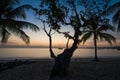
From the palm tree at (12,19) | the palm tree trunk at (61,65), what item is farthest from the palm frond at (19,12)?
the palm tree trunk at (61,65)

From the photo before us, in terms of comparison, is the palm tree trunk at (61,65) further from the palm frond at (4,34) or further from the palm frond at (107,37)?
the palm frond at (107,37)

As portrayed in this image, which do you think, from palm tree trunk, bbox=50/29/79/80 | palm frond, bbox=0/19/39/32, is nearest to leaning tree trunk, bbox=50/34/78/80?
palm tree trunk, bbox=50/29/79/80

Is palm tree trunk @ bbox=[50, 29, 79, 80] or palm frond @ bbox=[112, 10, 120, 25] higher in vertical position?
palm frond @ bbox=[112, 10, 120, 25]

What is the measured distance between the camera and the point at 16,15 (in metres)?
16.0

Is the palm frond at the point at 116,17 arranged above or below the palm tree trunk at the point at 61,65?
above

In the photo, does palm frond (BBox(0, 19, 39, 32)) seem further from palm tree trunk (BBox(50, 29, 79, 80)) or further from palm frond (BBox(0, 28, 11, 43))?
palm tree trunk (BBox(50, 29, 79, 80))

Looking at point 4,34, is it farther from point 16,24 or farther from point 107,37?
point 107,37

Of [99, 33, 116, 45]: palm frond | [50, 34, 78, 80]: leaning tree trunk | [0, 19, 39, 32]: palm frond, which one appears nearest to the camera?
[50, 34, 78, 80]: leaning tree trunk

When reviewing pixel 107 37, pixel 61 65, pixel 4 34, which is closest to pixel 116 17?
pixel 107 37

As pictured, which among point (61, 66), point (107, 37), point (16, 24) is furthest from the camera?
point (107, 37)

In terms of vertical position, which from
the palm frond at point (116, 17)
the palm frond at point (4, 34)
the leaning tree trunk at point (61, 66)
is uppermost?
the palm frond at point (116, 17)

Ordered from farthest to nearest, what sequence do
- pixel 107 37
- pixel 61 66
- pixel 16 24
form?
pixel 107 37 < pixel 16 24 < pixel 61 66

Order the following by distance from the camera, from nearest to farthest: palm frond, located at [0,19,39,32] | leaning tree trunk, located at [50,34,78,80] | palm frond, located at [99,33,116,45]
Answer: leaning tree trunk, located at [50,34,78,80] → palm frond, located at [0,19,39,32] → palm frond, located at [99,33,116,45]

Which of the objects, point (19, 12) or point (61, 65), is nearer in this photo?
point (61, 65)
